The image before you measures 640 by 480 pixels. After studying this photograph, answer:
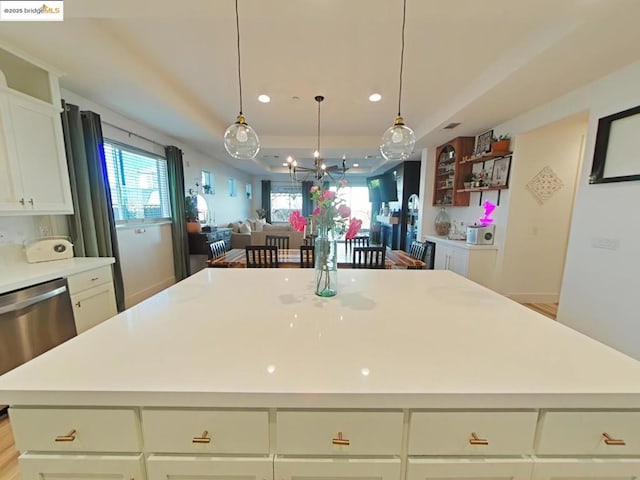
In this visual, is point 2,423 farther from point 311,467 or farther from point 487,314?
point 487,314

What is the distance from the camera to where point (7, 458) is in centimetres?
143

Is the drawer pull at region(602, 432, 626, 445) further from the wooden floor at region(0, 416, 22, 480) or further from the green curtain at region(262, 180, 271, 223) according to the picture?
the green curtain at region(262, 180, 271, 223)

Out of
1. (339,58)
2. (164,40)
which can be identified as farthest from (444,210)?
(164,40)

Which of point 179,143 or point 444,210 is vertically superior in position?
point 179,143

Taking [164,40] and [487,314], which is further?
[164,40]

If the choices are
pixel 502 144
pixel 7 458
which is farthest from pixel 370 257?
pixel 7 458

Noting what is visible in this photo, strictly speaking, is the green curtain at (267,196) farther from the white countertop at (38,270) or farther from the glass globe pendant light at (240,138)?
the glass globe pendant light at (240,138)

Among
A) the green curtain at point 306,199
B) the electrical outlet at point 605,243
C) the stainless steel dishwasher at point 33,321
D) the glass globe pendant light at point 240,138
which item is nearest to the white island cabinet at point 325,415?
the stainless steel dishwasher at point 33,321

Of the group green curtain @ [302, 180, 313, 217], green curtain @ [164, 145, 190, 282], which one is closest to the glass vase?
green curtain @ [164, 145, 190, 282]

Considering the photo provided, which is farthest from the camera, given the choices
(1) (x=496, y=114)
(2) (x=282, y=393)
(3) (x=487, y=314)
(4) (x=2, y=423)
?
(1) (x=496, y=114)

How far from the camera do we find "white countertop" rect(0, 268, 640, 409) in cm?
69

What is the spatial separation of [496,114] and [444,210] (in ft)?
7.18

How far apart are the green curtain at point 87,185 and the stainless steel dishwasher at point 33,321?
3.06 ft

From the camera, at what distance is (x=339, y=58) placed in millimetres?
2426
